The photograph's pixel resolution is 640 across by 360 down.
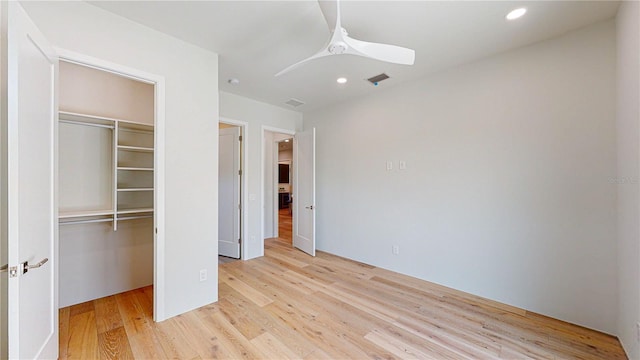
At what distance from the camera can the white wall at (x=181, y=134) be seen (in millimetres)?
2051

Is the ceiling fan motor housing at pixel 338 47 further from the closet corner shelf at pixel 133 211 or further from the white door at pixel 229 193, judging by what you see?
the white door at pixel 229 193

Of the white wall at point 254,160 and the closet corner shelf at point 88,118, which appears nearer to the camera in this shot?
the closet corner shelf at point 88,118

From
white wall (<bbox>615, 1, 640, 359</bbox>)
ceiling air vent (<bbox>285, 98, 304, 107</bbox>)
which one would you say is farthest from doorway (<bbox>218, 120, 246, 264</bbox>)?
white wall (<bbox>615, 1, 640, 359</bbox>)

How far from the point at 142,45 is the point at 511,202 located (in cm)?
387

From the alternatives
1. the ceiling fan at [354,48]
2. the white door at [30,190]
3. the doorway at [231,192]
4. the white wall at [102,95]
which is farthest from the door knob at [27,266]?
the doorway at [231,192]

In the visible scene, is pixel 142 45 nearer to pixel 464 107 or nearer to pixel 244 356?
pixel 244 356

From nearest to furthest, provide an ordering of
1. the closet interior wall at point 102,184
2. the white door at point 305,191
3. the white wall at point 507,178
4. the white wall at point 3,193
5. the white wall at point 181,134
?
the white wall at point 3,193, the white wall at point 181,134, the white wall at point 507,178, the closet interior wall at point 102,184, the white door at point 305,191

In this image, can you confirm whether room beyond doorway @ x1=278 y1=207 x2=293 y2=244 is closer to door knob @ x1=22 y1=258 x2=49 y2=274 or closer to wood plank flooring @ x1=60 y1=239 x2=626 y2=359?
wood plank flooring @ x1=60 y1=239 x2=626 y2=359

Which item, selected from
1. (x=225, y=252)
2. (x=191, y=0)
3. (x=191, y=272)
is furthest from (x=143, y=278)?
(x=191, y=0)

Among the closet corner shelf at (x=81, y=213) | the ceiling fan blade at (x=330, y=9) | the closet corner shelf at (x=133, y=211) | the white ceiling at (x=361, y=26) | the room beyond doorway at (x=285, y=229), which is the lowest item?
the room beyond doorway at (x=285, y=229)

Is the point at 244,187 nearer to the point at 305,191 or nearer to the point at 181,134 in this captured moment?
the point at 305,191

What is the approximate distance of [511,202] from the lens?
103 inches

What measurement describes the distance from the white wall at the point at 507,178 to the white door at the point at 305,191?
88cm

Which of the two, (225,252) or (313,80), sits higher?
(313,80)
